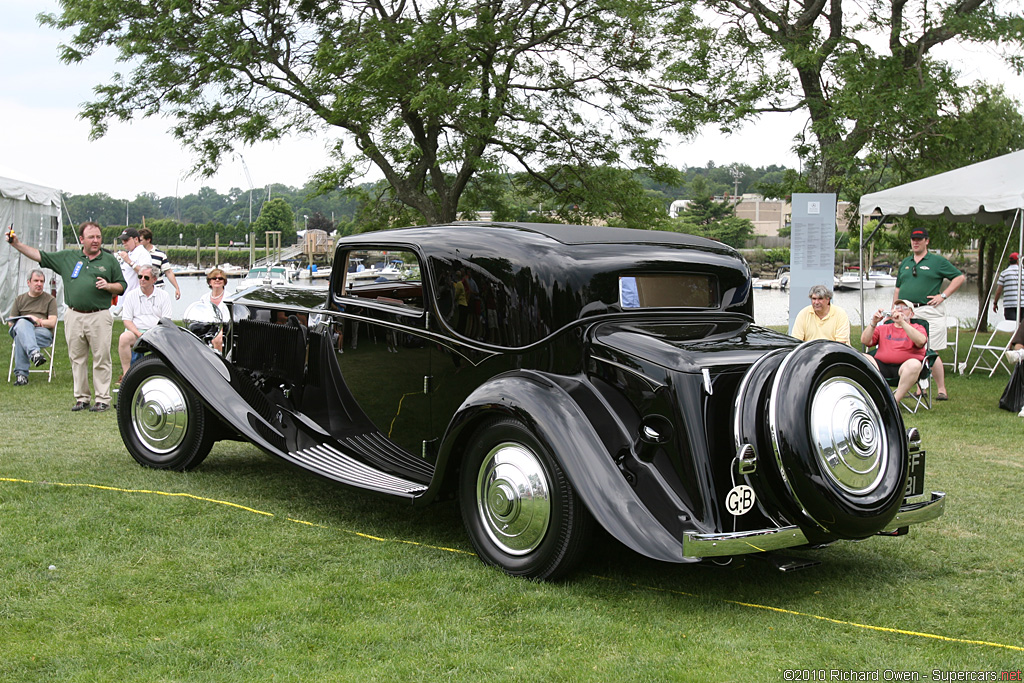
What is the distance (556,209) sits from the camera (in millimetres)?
18578

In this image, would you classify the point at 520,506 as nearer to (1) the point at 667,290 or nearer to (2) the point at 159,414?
(1) the point at 667,290

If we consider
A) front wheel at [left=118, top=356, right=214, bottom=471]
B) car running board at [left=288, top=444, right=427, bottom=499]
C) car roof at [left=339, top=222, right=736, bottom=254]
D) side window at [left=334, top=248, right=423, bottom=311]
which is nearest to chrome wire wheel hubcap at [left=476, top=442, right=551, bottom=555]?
car running board at [left=288, top=444, right=427, bottom=499]

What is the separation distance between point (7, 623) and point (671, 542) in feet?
8.63

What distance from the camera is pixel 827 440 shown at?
3.64 metres

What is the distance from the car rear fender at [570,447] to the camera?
11.7 feet

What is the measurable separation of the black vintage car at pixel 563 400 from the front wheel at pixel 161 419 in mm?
22

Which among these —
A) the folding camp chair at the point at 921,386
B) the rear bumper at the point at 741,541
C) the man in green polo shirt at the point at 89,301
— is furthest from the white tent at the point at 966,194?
the man in green polo shirt at the point at 89,301

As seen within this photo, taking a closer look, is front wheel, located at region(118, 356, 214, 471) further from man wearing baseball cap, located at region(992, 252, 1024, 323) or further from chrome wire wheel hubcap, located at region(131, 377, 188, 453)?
man wearing baseball cap, located at region(992, 252, 1024, 323)

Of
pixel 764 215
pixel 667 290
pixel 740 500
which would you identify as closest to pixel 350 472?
pixel 667 290

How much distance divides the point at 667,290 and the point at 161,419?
3608mm

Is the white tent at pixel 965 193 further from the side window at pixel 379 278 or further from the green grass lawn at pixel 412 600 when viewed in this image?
the side window at pixel 379 278

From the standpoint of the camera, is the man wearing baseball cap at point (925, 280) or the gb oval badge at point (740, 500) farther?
the man wearing baseball cap at point (925, 280)

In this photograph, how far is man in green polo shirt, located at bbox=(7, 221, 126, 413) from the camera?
27.9 feet

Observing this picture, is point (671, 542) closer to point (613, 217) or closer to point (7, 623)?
point (7, 623)
